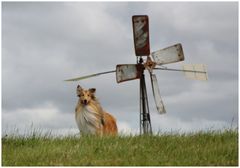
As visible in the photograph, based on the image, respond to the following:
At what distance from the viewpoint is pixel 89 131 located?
55.6ft

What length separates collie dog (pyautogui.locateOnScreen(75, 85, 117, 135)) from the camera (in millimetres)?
16812

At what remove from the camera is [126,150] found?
41.3ft

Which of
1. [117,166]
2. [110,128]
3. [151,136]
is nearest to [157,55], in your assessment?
[110,128]

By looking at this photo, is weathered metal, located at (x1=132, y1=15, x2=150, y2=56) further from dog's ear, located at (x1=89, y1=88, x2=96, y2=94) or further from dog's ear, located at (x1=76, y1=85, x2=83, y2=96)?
dog's ear, located at (x1=76, y1=85, x2=83, y2=96)

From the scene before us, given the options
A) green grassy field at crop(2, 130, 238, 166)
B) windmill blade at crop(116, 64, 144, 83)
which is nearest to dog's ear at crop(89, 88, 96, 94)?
windmill blade at crop(116, 64, 144, 83)

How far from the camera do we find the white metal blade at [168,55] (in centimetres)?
1765

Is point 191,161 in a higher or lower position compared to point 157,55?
lower

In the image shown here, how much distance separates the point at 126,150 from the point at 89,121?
450 centimetres

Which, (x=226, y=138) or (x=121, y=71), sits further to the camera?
(x=121, y=71)

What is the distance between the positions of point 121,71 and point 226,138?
446cm

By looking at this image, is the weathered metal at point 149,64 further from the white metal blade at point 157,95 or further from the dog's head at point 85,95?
the dog's head at point 85,95

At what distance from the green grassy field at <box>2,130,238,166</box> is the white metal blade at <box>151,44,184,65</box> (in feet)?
12.0

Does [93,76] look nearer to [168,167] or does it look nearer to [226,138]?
[226,138]

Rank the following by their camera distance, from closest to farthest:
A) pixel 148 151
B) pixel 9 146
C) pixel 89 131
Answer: pixel 148 151 < pixel 9 146 < pixel 89 131
